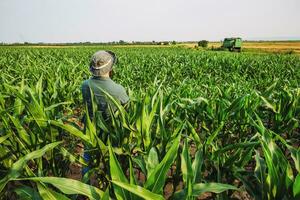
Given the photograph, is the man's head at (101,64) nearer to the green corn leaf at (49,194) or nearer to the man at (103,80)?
the man at (103,80)

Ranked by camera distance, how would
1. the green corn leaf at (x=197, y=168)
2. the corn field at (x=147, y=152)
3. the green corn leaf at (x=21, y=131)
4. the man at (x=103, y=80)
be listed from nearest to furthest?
the corn field at (x=147, y=152) → the green corn leaf at (x=197, y=168) → the green corn leaf at (x=21, y=131) → the man at (x=103, y=80)

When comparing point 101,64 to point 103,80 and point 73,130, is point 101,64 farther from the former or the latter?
point 73,130

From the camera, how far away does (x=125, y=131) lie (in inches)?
87.0

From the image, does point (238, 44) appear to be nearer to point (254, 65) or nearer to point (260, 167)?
point (254, 65)

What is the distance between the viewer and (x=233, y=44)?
1528 inches

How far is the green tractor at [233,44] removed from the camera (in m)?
38.7

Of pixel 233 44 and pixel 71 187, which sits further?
pixel 233 44

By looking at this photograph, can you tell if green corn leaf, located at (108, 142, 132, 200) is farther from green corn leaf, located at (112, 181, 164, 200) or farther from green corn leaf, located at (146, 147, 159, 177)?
green corn leaf, located at (146, 147, 159, 177)

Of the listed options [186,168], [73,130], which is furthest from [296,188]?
[73,130]

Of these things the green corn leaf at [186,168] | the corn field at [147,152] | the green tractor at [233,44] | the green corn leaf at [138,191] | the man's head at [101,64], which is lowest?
the green tractor at [233,44]

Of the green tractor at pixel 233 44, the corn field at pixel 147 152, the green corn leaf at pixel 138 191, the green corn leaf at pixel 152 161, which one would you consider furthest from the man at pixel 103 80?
the green tractor at pixel 233 44

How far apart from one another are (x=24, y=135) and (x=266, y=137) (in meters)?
1.56

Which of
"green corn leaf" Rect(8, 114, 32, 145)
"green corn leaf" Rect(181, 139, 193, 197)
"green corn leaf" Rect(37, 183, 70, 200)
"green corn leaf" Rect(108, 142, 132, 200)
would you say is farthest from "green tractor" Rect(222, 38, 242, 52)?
"green corn leaf" Rect(37, 183, 70, 200)

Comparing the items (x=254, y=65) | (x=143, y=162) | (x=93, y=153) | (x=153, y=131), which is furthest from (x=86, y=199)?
(x=254, y=65)
